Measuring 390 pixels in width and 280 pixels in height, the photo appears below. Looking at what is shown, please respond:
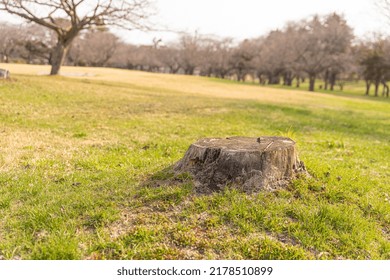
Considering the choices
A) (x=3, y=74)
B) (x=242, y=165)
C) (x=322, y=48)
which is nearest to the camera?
(x=242, y=165)

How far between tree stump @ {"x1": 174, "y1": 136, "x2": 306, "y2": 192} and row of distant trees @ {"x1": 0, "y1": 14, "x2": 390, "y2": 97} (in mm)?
42690

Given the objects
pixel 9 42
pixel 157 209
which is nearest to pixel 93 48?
pixel 9 42

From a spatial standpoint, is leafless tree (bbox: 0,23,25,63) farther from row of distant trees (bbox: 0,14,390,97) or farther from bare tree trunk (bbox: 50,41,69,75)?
bare tree trunk (bbox: 50,41,69,75)

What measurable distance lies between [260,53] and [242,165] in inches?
3228

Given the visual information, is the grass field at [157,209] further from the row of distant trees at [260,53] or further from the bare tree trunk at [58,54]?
the row of distant trees at [260,53]

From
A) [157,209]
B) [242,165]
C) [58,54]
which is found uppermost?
[58,54]

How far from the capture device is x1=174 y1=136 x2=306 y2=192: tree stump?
544 cm

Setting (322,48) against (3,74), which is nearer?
(3,74)

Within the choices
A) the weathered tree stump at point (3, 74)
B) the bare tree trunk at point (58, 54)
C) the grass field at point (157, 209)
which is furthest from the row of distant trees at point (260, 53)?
the grass field at point (157, 209)

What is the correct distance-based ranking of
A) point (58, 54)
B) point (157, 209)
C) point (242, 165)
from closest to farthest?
point (157, 209) < point (242, 165) < point (58, 54)

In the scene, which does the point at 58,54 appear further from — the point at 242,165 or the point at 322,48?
the point at 322,48

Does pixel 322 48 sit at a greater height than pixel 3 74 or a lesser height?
greater

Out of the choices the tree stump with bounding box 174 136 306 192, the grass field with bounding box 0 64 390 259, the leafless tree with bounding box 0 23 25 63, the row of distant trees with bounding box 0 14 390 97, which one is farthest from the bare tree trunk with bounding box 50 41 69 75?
the leafless tree with bounding box 0 23 25 63

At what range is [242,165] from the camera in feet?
18.0
